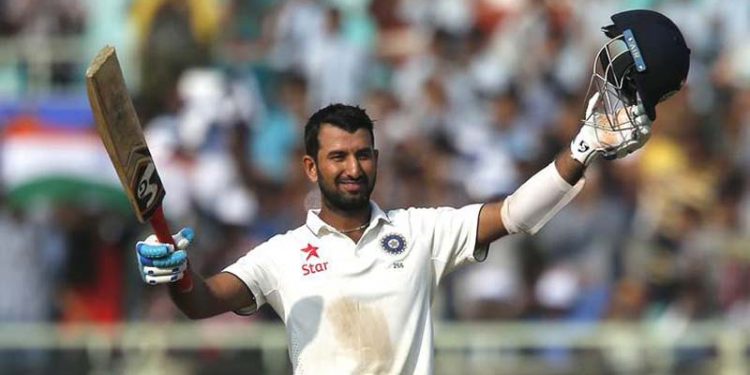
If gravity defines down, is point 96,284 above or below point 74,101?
below

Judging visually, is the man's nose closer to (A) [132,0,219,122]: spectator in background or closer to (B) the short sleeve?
(B) the short sleeve

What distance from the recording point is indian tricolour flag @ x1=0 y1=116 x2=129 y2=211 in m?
13.4

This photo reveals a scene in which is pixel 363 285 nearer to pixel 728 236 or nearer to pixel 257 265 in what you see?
pixel 257 265

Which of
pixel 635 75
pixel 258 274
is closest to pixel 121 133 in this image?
pixel 258 274

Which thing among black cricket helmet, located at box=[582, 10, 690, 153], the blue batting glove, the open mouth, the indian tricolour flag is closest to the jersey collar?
the open mouth

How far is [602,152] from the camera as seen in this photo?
6660mm

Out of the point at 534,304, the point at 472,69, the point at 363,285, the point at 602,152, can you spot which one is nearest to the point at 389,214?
the point at 363,285

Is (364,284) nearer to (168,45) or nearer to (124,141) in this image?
(124,141)

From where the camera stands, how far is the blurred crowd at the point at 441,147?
40.2 feet

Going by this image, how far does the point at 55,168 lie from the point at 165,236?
7091 millimetres

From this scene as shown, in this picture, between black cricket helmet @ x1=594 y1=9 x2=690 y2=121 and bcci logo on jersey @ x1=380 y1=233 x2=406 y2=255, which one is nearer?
black cricket helmet @ x1=594 y1=9 x2=690 y2=121

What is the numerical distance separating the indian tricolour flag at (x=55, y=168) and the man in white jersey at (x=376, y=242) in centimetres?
635

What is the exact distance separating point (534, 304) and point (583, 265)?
Answer: 41 centimetres

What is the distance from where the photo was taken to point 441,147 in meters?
13.2
